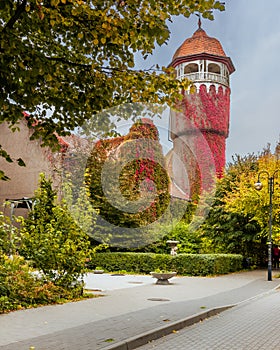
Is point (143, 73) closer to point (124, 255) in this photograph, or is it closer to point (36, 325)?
point (36, 325)

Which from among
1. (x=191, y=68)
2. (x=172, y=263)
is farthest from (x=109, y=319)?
(x=191, y=68)

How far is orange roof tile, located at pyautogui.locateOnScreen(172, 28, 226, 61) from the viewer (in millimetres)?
54844

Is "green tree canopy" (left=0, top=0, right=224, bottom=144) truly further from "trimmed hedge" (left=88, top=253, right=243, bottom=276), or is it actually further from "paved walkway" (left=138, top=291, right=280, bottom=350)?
"trimmed hedge" (left=88, top=253, right=243, bottom=276)

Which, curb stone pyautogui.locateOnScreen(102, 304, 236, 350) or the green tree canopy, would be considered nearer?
the green tree canopy

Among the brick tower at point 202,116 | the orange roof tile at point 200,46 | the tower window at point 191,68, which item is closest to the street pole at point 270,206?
the brick tower at point 202,116

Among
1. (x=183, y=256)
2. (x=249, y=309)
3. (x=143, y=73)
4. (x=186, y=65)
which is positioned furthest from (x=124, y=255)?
(x=186, y=65)

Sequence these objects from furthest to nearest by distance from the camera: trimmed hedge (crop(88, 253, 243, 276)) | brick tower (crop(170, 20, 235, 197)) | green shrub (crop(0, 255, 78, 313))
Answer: brick tower (crop(170, 20, 235, 197)) → trimmed hedge (crop(88, 253, 243, 276)) → green shrub (crop(0, 255, 78, 313))

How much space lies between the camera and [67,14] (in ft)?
22.1

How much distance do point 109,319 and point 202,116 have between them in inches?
1715

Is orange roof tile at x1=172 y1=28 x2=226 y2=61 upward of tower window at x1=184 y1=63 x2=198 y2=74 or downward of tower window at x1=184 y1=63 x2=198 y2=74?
upward

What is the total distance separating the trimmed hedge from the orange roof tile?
103ft

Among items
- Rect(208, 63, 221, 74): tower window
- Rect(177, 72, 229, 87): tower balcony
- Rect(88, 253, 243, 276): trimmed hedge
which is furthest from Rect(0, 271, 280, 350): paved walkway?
Rect(208, 63, 221, 74): tower window

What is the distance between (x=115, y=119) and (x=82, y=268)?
6.67 metres

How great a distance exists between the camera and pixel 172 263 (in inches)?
1029
